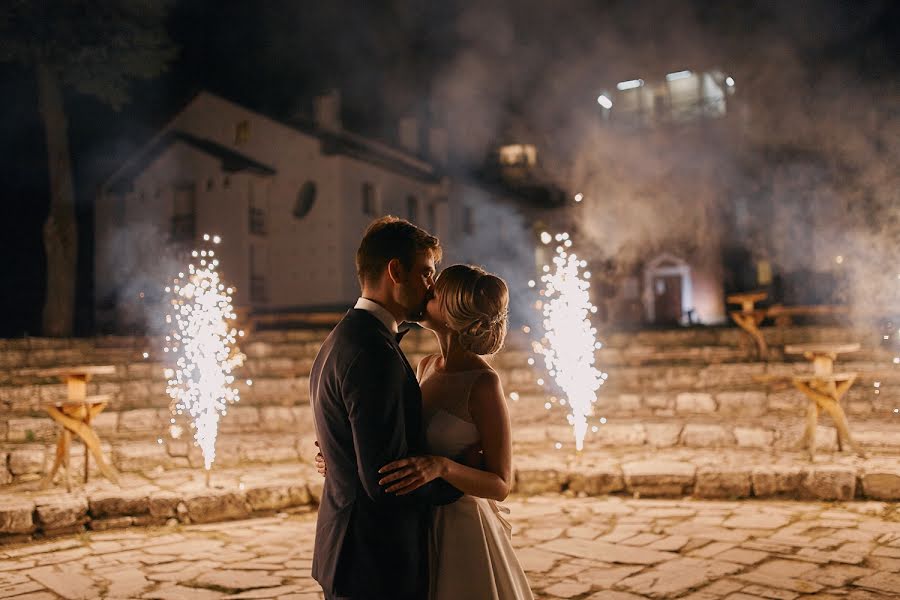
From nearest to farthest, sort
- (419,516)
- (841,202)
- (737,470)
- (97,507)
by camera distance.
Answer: (419,516), (97,507), (737,470), (841,202)

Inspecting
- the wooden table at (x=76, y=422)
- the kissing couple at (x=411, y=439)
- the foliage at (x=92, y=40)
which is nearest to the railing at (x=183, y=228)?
the foliage at (x=92, y=40)

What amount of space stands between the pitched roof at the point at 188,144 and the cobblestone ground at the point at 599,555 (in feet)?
61.2

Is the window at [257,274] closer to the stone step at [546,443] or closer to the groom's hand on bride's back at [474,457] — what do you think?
the stone step at [546,443]

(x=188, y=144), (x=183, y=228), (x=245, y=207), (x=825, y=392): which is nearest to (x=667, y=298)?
(x=245, y=207)

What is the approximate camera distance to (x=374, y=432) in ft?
6.36

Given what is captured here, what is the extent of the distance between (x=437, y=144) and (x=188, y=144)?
11.2 meters

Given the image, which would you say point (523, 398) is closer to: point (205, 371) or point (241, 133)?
point (205, 371)

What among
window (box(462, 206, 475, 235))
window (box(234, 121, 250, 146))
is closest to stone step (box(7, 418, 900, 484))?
window (box(234, 121, 250, 146))

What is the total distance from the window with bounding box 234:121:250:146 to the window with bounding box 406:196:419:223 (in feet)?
19.8

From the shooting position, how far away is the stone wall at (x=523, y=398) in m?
8.03

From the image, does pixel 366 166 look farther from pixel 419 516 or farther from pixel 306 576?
pixel 419 516

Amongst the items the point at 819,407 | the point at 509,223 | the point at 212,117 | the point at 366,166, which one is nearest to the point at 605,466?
the point at 819,407

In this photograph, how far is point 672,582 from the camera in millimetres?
4262

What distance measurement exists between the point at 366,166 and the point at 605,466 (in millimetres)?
18869
